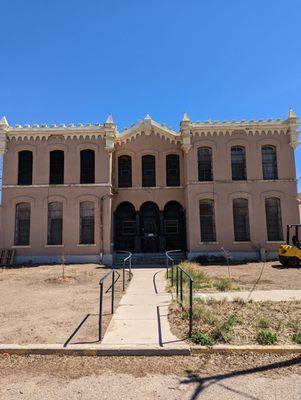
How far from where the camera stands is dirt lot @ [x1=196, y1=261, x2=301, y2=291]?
475 inches

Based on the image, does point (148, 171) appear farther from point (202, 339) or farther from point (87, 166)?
point (202, 339)

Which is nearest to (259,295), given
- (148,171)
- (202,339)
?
(202,339)

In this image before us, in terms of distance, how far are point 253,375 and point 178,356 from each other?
4.14 feet

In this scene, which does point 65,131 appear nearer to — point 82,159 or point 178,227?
point 82,159

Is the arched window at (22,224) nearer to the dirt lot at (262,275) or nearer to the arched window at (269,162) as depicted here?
the dirt lot at (262,275)

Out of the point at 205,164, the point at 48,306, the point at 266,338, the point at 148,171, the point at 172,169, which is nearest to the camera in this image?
the point at 266,338

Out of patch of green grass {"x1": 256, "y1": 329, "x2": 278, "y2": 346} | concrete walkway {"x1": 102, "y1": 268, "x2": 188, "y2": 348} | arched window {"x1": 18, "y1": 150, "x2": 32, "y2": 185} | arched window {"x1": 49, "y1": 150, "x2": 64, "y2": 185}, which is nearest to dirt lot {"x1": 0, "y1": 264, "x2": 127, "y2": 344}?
concrete walkway {"x1": 102, "y1": 268, "x2": 188, "y2": 348}

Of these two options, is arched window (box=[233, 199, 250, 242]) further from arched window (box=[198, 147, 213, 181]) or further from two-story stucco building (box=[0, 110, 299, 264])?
arched window (box=[198, 147, 213, 181])

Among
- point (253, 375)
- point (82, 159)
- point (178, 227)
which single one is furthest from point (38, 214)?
point (253, 375)

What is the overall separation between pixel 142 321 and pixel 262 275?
892 centimetres

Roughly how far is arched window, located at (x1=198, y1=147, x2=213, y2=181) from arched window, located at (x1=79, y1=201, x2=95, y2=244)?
7.19 m

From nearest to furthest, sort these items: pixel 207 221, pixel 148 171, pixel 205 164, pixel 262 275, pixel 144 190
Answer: pixel 262 275 < pixel 207 221 < pixel 205 164 < pixel 144 190 < pixel 148 171

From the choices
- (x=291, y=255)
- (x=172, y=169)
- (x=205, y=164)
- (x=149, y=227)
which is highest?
(x=205, y=164)

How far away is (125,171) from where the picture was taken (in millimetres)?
22328
